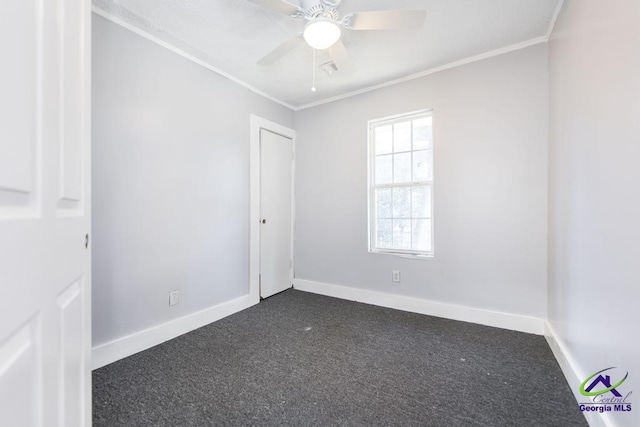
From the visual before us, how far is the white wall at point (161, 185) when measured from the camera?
187cm

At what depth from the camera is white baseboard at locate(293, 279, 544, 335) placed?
2289 mm

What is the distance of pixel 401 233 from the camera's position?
2945 mm

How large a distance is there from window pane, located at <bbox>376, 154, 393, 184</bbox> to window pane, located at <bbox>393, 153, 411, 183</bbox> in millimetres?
58

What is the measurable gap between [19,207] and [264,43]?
7.26 feet

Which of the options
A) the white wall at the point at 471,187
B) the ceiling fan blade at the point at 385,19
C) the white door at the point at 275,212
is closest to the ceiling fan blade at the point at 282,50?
the ceiling fan blade at the point at 385,19

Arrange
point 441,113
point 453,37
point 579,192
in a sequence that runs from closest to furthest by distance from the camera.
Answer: point 579,192 → point 453,37 → point 441,113

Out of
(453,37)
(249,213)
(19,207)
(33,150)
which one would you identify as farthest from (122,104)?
(453,37)

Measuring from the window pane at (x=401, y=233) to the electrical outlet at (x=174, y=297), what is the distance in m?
2.20

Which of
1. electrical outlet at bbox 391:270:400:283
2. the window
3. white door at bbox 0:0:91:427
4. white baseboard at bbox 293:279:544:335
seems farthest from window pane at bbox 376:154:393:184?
white door at bbox 0:0:91:427

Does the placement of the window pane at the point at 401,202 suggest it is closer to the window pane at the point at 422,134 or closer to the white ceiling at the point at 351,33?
the window pane at the point at 422,134

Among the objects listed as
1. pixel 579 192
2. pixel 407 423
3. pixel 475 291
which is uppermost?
pixel 579 192

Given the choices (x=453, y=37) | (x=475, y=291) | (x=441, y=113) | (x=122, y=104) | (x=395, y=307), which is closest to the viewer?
(x=122, y=104)

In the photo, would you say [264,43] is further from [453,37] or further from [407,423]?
[407,423]

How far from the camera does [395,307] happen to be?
2.89 meters
